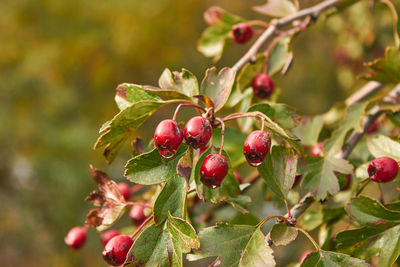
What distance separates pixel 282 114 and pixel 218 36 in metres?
0.44

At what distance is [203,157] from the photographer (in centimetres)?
61

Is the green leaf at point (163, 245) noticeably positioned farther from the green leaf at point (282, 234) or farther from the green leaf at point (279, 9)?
the green leaf at point (279, 9)

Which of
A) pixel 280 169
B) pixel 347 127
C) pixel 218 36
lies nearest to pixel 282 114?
pixel 280 169

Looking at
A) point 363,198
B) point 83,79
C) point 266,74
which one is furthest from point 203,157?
point 83,79

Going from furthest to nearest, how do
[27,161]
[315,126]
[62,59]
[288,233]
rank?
1. [27,161]
2. [62,59]
3. [315,126]
4. [288,233]

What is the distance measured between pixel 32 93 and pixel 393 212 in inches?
125

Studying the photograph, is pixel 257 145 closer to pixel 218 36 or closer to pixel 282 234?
pixel 282 234

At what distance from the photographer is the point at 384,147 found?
755 mm

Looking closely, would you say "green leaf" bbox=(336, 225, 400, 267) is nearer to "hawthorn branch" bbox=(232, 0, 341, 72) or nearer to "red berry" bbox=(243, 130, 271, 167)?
"red berry" bbox=(243, 130, 271, 167)

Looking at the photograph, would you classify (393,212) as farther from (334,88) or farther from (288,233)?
(334,88)

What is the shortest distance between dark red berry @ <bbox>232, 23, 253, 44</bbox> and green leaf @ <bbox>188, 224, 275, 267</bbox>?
549 mm

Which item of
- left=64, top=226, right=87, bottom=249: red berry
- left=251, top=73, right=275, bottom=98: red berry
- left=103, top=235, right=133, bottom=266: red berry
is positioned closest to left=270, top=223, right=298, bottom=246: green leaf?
left=103, top=235, right=133, bottom=266: red berry

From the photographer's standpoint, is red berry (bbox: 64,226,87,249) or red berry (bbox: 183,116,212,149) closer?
red berry (bbox: 183,116,212,149)

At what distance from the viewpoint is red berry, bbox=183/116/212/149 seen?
22.2 inches
